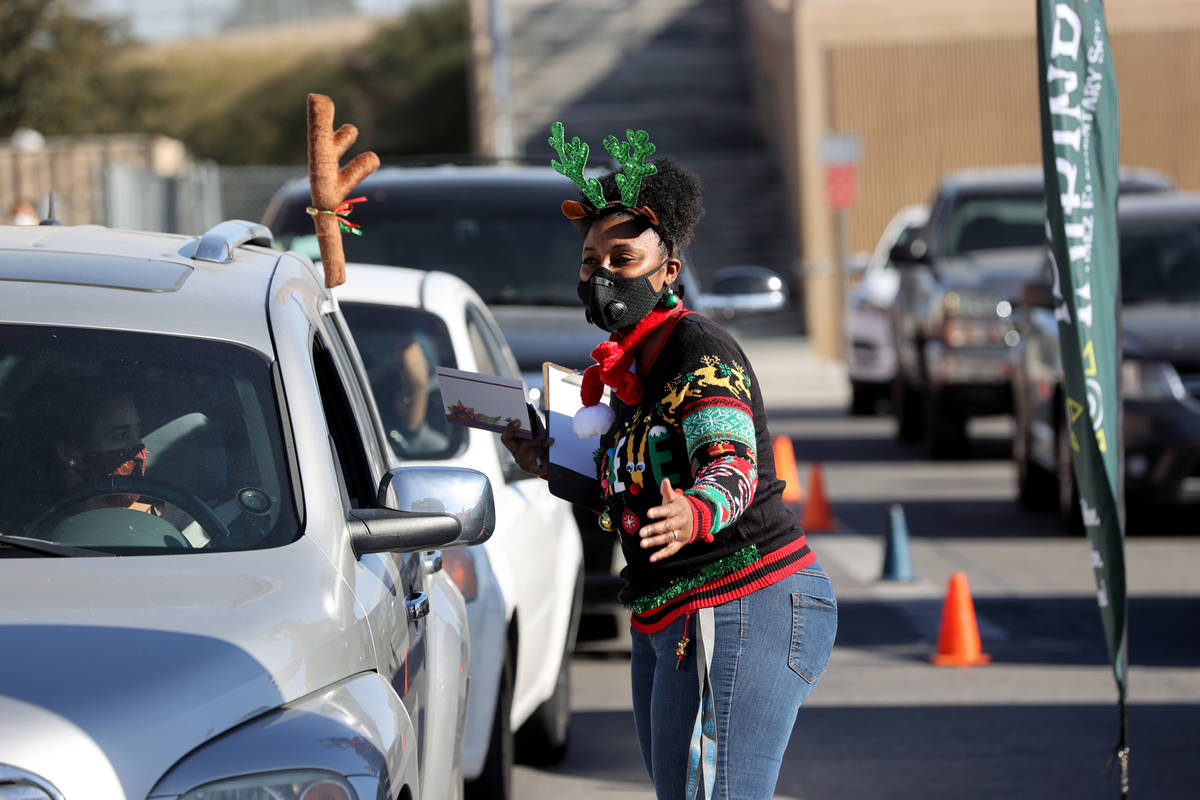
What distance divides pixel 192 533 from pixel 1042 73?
327 cm

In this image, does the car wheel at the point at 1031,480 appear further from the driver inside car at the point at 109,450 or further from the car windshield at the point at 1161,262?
the driver inside car at the point at 109,450

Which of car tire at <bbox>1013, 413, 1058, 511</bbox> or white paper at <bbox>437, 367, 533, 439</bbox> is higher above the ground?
white paper at <bbox>437, 367, 533, 439</bbox>

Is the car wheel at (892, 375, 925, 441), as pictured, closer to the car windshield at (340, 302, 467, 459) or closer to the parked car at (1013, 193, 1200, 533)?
the parked car at (1013, 193, 1200, 533)

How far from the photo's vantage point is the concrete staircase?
3300 cm

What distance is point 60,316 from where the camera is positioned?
12.9 feet

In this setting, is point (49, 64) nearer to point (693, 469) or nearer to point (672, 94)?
point (672, 94)

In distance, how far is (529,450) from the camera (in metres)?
4.30

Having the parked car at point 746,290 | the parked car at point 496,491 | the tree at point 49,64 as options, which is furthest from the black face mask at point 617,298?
the tree at point 49,64

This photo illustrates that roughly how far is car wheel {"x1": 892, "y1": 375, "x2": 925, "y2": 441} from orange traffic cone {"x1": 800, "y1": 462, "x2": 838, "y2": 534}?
513 cm

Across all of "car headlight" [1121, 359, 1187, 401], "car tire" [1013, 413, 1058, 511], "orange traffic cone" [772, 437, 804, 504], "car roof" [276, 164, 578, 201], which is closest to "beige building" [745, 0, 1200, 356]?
"orange traffic cone" [772, 437, 804, 504]

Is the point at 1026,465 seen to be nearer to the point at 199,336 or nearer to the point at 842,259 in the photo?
the point at 199,336

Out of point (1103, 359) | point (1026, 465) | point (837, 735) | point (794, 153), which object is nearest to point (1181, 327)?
point (1026, 465)

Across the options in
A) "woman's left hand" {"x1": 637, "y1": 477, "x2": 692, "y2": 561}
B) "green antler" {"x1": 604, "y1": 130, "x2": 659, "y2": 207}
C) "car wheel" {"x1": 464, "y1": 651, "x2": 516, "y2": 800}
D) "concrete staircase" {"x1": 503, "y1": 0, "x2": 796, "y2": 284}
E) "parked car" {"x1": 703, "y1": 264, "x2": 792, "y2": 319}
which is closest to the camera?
"woman's left hand" {"x1": 637, "y1": 477, "x2": 692, "y2": 561}

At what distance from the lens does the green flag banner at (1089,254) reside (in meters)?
5.88
